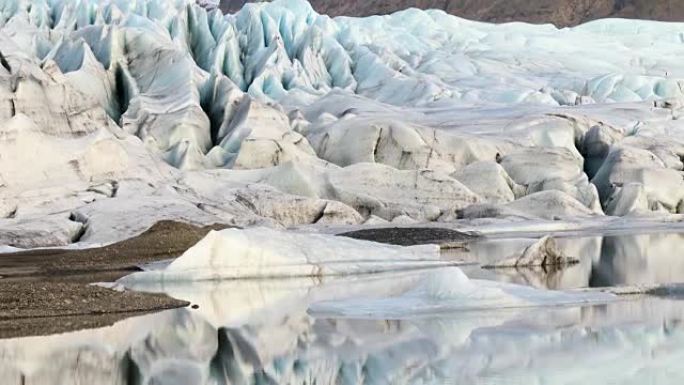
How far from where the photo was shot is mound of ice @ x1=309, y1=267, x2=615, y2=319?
44.7 feet

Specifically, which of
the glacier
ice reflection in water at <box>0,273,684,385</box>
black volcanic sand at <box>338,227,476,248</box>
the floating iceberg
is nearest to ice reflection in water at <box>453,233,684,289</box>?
black volcanic sand at <box>338,227,476,248</box>

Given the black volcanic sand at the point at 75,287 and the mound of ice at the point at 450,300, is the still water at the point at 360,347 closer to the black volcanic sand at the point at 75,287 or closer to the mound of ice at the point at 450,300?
the mound of ice at the point at 450,300

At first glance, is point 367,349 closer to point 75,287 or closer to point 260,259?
point 75,287

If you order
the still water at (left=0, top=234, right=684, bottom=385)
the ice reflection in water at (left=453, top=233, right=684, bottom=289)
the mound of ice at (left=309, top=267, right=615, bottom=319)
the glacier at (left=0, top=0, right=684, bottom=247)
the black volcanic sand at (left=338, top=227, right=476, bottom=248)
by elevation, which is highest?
the still water at (left=0, top=234, right=684, bottom=385)

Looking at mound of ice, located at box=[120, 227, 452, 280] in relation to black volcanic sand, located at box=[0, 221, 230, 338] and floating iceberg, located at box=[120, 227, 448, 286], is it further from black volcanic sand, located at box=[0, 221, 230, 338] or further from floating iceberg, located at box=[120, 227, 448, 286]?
black volcanic sand, located at box=[0, 221, 230, 338]

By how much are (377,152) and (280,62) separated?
18.1 m

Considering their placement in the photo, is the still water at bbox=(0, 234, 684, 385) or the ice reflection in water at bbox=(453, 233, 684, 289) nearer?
the still water at bbox=(0, 234, 684, 385)

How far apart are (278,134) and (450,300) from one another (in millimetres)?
23776

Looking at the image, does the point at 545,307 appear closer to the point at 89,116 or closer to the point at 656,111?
the point at 89,116

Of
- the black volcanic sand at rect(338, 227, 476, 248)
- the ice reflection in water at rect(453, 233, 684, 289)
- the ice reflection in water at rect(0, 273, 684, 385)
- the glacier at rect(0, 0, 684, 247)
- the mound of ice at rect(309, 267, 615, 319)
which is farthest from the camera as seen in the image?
the glacier at rect(0, 0, 684, 247)

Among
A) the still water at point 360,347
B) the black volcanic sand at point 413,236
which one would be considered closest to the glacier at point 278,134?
the black volcanic sand at point 413,236

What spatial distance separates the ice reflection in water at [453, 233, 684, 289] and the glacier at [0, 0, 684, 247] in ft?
19.1

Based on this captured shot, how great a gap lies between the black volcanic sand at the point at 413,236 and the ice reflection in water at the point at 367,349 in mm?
11407

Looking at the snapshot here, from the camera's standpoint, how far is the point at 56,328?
12.9 m
